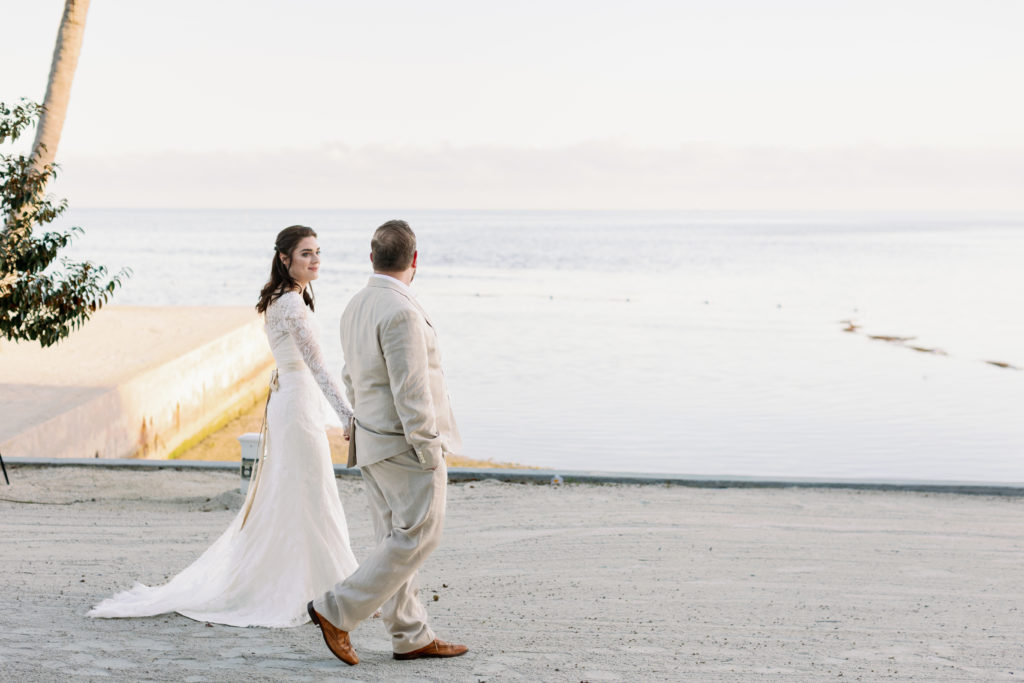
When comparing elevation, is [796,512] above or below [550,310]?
below

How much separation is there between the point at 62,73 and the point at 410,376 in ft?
25.7

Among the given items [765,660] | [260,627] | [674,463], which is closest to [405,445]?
[260,627]

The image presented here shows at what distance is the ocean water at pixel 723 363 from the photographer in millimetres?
13961

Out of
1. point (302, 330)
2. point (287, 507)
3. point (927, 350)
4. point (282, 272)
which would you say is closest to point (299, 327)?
point (302, 330)

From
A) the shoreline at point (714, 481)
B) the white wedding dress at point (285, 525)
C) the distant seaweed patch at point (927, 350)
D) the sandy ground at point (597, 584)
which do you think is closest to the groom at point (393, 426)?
the sandy ground at point (597, 584)

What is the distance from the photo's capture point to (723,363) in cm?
2359

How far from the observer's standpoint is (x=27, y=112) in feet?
26.1

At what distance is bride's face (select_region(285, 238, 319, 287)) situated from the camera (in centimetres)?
482

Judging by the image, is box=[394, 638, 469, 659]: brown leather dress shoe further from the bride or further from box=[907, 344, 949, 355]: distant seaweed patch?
box=[907, 344, 949, 355]: distant seaweed patch

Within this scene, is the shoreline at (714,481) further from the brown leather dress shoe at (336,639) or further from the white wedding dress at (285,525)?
the brown leather dress shoe at (336,639)

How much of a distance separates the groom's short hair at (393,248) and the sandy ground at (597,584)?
161 cm

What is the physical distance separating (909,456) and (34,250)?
10603 millimetres

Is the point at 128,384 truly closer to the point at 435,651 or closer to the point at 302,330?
the point at 302,330

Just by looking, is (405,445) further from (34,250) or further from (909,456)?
(909,456)
